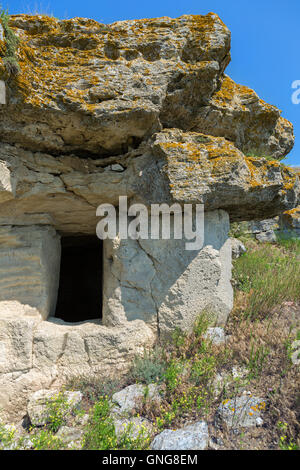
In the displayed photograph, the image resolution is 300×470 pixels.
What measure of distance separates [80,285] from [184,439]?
16.0ft

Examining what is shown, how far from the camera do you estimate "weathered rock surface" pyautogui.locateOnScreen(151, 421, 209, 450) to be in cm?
224

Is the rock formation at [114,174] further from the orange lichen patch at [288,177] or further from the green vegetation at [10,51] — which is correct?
the orange lichen patch at [288,177]

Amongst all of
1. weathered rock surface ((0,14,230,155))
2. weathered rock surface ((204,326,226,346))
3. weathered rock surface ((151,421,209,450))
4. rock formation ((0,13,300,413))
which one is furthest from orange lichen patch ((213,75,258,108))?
weathered rock surface ((151,421,209,450))

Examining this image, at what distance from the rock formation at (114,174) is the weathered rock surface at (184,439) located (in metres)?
1.01

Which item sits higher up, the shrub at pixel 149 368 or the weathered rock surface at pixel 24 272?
the weathered rock surface at pixel 24 272

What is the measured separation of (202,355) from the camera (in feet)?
9.97

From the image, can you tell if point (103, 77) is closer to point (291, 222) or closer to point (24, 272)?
point (24, 272)

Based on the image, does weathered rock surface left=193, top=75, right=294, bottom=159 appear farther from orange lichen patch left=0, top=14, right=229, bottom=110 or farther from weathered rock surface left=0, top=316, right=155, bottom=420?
weathered rock surface left=0, top=316, right=155, bottom=420

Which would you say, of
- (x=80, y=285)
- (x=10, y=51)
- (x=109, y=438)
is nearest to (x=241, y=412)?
(x=109, y=438)

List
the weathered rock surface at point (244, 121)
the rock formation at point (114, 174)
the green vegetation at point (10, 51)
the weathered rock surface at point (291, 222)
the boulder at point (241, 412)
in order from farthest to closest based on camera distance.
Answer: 1. the weathered rock surface at point (291, 222)
2. the weathered rock surface at point (244, 121)
3. the rock formation at point (114, 174)
4. the green vegetation at point (10, 51)
5. the boulder at point (241, 412)

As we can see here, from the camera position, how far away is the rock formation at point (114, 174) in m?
3.14

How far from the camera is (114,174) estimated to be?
358 centimetres

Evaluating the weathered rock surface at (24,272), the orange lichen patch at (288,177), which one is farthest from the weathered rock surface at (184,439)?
the orange lichen patch at (288,177)

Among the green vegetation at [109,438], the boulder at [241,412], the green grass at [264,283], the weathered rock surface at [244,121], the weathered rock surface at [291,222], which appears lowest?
the green vegetation at [109,438]
